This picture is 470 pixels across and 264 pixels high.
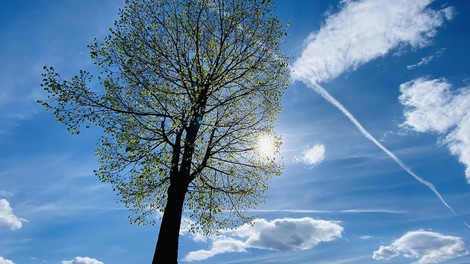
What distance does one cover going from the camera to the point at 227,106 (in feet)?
73.3

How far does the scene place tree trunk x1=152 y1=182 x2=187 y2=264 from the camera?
16.3 meters

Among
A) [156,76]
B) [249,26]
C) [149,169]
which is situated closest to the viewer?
[149,169]

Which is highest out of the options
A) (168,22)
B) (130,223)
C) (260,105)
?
(168,22)

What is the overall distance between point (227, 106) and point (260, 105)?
105 inches

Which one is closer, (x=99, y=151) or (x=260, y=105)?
(x=99, y=151)

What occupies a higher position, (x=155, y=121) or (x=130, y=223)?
(x=155, y=121)

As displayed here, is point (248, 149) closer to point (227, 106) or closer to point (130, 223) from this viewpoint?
point (227, 106)

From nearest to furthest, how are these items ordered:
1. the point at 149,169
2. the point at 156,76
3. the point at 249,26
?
the point at 149,169
the point at 156,76
the point at 249,26

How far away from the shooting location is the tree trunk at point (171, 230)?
16312 mm

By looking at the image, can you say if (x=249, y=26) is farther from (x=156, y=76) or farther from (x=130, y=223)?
(x=130, y=223)

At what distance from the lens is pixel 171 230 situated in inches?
667

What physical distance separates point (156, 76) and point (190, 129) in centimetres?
414

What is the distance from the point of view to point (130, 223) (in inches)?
906

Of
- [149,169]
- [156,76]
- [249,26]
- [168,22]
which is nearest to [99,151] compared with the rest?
[149,169]
